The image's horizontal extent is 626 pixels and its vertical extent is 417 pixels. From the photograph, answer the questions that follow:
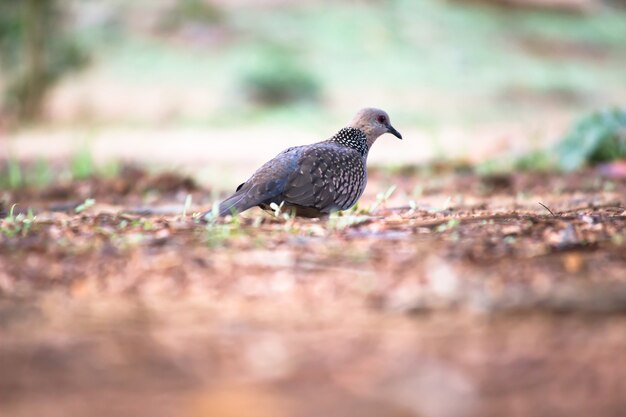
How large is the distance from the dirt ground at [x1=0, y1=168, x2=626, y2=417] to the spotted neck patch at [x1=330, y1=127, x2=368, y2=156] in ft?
3.57

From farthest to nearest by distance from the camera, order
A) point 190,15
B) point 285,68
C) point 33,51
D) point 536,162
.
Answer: point 190,15 < point 285,68 < point 33,51 < point 536,162

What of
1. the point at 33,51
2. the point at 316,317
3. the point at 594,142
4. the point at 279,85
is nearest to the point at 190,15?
the point at 279,85

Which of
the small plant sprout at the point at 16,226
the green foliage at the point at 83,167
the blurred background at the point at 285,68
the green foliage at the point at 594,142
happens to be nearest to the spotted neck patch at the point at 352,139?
the small plant sprout at the point at 16,226

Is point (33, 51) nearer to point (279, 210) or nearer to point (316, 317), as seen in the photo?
point (279, 210)

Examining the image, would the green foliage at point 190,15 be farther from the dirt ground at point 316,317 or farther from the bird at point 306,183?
the dirt ground at point 316,317

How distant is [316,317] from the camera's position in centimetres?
335

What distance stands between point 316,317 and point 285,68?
20955 millimetres

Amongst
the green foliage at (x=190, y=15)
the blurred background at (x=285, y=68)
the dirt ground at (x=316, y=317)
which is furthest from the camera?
the green foliage at (x=190, y=15)

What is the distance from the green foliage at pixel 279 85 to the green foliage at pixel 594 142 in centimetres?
1274

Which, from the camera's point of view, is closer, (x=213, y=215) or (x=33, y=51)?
(x=213, y=215)

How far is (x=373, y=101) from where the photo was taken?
21.1m

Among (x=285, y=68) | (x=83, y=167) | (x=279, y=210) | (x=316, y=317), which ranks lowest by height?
(x=316, y=317)

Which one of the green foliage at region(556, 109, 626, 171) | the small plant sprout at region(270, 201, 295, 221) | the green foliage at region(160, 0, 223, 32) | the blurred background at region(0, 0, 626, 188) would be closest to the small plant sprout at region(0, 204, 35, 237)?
the small plant sprout at region(270, 201, 295, 221)

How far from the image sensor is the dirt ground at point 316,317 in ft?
8.84
